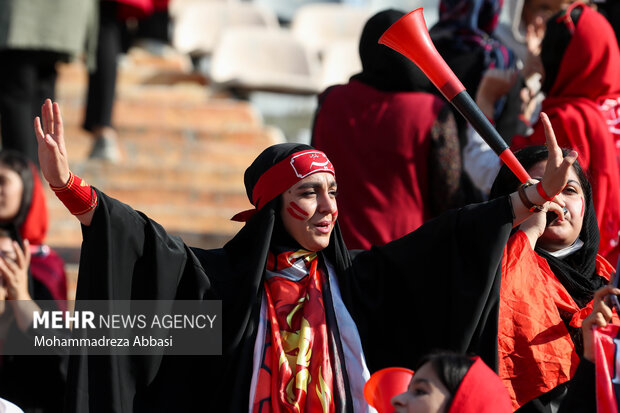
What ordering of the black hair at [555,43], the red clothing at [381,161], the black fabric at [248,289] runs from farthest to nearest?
the black hair at [555,43] → the red clothing at [381,161] → the black fabric at [248,289]

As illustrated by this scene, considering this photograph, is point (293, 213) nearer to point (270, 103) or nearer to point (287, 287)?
point (287, 287)

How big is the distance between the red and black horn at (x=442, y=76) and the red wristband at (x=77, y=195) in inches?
42.5

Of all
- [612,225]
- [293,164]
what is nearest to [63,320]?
[293,164]

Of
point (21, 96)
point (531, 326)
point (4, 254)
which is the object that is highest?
point (21, 96)

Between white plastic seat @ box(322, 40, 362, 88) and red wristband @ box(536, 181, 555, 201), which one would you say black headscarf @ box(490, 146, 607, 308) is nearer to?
red wristband @ box(536, 181, 555, 201)

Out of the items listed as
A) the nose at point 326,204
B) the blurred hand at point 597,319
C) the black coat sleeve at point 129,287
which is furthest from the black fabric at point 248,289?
the blurred hand at point 597,319

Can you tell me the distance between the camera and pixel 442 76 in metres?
3.47

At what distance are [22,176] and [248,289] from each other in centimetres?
174

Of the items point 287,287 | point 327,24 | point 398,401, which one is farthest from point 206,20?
point 398,401

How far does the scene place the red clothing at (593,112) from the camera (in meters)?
4.29

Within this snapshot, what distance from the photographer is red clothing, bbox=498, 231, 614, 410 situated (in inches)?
134

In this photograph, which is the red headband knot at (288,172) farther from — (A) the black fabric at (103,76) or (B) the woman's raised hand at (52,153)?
(A) the black fabric at (103,76)

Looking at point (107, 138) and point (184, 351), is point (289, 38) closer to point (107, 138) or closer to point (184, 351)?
point (107, 138)

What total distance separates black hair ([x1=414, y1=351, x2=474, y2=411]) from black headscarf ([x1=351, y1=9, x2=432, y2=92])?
68.9 inches
